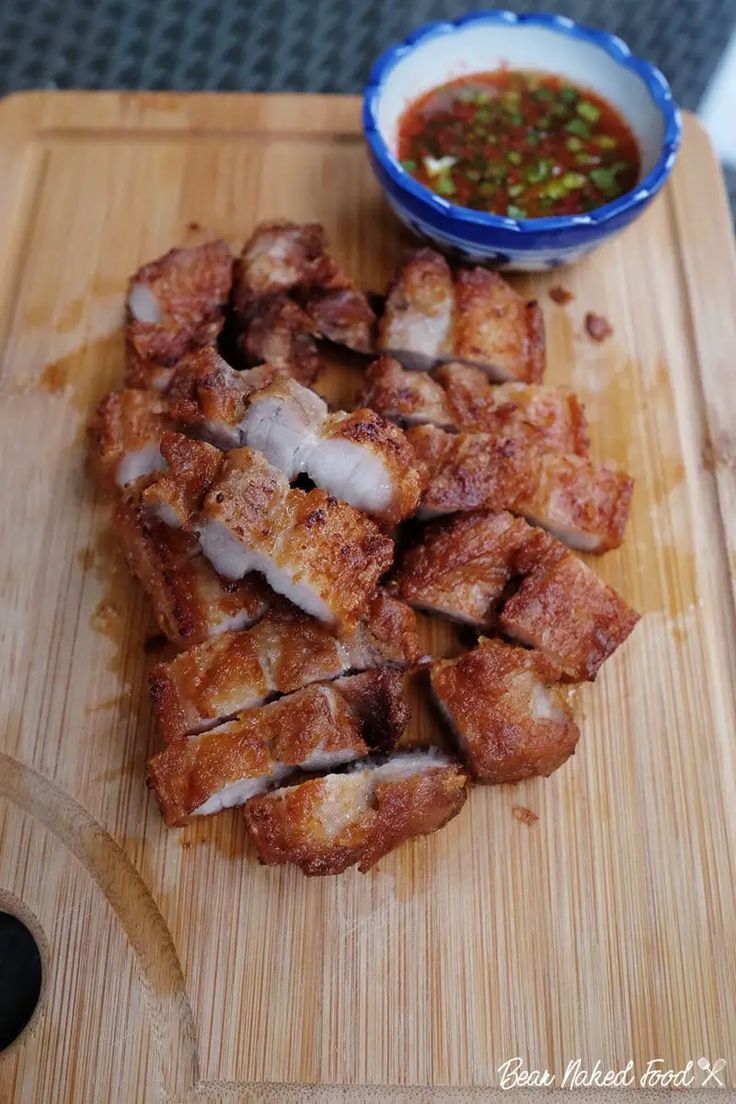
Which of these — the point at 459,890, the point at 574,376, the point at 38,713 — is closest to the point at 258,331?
the point at 574,376

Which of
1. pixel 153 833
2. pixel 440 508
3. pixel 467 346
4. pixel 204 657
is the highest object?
pixel 467 346

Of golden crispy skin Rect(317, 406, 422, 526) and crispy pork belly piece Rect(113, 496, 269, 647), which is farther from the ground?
golden crispy skin Rect(317, 406, 422, 526)

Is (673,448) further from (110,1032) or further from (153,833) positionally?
(110,1032)

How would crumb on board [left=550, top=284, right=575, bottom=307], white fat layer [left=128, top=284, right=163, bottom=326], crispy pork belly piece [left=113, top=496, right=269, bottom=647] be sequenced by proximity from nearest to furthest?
crispy pork belly piece [left=113, top=496, right=269, bottom=647], white fat layer [left=128, top=284, right=163, bottom=326], crumb on board [left=550, top=284, right=575, bottom=307]

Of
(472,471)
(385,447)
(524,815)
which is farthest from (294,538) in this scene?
(524,815)

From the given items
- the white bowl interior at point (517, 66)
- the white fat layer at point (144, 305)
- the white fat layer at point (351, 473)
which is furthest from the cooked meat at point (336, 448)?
the white bowl interior at point (517, 66)

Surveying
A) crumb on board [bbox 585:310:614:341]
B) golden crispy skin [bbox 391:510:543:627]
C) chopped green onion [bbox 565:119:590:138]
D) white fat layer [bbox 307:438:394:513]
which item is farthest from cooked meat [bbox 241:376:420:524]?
chopped green onion [bbox 565:119:590:138]

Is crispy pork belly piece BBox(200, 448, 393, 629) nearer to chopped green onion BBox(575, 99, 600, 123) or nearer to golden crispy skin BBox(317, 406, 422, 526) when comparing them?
golden crispy skin BBox(317, 406, 422, 526)
